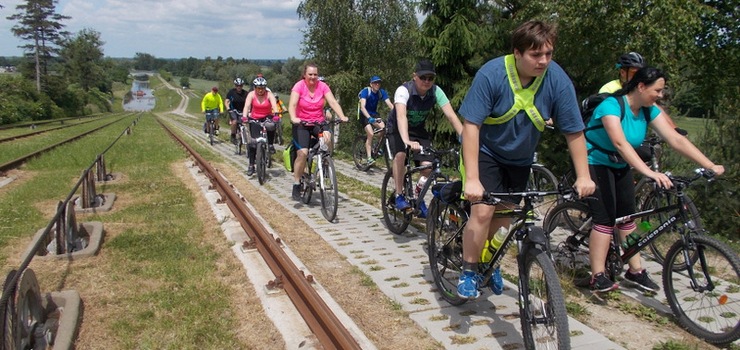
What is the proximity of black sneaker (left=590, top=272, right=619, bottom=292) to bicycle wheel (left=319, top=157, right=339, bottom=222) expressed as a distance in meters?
3.64

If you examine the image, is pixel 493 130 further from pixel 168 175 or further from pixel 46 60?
pixel 46 60

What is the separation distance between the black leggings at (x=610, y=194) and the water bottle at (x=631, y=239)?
19 cm

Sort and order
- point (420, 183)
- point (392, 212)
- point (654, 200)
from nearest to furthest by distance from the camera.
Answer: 1. point (654, 200)
2. point (420, 183)
3. point (392, 212)

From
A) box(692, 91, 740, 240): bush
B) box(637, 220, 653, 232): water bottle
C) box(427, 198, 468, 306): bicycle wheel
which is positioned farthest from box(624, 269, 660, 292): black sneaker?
box(692, 91, 740, 240): bush

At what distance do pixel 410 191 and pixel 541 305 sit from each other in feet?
10.5

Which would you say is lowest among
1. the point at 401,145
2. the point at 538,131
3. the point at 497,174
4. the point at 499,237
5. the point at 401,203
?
the point at 401,203

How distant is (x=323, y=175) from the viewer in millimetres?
7590

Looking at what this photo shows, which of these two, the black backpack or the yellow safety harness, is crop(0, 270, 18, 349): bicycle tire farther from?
the black backpack

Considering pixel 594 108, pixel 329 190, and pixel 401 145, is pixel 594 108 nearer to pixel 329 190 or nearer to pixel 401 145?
pixel 401 145

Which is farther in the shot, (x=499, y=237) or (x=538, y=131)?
(x=499, y=237)

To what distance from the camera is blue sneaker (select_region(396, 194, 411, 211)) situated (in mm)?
6176

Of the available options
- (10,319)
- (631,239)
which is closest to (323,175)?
(631,239)

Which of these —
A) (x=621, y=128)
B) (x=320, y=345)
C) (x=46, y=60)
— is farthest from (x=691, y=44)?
(x=46, y=60)

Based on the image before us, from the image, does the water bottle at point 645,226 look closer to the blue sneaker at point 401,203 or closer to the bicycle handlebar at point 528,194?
the bicycle handlebar at point 528,194
